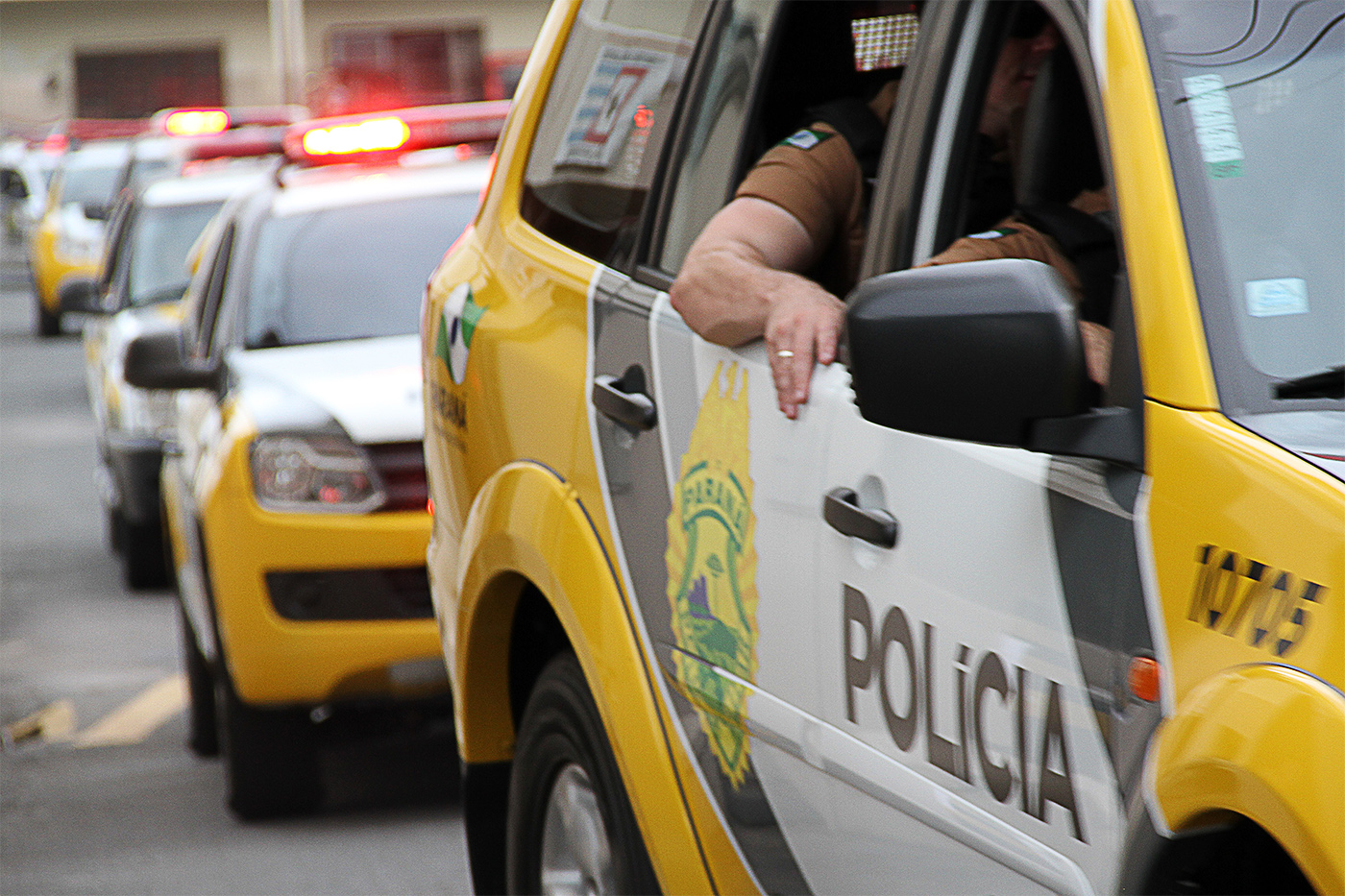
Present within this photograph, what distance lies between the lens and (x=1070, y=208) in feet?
8.08

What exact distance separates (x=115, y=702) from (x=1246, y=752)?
18.9ft

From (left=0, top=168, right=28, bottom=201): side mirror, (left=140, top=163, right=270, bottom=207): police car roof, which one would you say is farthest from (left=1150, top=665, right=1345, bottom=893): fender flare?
(left=0, top=168, right=28, bottom=201): side mirror

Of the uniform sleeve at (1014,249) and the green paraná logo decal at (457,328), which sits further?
the green paraná logo decal at (457,328)

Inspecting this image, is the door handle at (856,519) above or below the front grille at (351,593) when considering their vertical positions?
above

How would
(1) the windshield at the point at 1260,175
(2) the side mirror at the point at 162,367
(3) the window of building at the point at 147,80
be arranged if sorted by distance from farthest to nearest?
(3) the window of building at the point at 147,80 → (2) the side mirror at the point at 162,367 → (1) the windshield at the point at 1260,175

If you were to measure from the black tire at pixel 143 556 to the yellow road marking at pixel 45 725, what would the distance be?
182 cm

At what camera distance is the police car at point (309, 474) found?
16.2 feet

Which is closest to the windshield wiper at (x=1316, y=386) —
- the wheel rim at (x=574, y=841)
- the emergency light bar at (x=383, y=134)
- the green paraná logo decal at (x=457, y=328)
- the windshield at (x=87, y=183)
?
the wheel rim at (x=574, y=841)

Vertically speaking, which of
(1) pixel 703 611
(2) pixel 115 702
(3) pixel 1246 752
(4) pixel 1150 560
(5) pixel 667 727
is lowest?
(2) pixel 115 702

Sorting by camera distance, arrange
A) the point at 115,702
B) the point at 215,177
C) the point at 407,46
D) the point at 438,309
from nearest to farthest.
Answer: the point at 438,309 → the point at 115,702 → the point at 215,177 → the point at 407,46

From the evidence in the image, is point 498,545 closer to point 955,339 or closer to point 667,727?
point 667,727

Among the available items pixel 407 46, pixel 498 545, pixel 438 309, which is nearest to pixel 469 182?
pixel 438 309

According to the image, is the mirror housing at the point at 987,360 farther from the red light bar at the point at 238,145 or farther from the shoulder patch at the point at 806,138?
the red light bar at the point at 238,145

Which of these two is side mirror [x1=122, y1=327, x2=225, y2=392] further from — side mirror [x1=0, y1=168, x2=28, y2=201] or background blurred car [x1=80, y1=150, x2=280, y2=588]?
side mirror [x1=0, y1=168, x2=28, y2=201]
